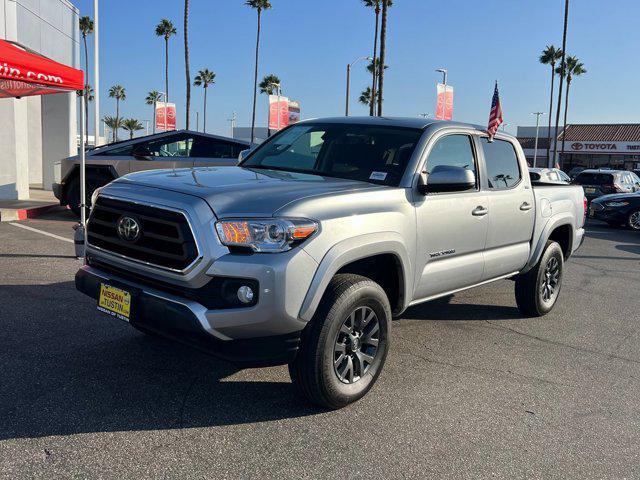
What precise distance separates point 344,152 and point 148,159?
24.0 ft

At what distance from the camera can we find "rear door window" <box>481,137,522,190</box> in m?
5.19

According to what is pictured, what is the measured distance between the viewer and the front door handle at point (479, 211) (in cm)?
472

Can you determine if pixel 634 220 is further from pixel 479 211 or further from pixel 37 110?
pixel 37 110

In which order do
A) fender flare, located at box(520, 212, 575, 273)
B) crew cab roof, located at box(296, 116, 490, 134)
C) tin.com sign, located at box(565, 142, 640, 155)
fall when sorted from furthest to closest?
1. tin.com sign, located at box(565, 142, 640, 155)
2. fender flare, located at box(520, 212, 575, 273)
3. crew cab roof, located at box(296, 116, 490, 134)

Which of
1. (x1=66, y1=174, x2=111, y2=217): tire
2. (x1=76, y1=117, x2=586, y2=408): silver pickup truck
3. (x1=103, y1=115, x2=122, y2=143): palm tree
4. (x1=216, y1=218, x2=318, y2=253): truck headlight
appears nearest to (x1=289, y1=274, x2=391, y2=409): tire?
(x1=76, y1=117, x2=586, y2=408): silver pickup truck

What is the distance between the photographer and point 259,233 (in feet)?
10.6

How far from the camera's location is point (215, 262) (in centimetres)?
317

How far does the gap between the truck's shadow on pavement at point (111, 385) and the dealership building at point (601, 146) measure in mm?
54312

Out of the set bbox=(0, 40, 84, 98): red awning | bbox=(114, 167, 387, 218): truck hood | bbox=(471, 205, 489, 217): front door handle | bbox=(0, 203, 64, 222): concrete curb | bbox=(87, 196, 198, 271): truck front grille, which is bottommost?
bbox=(0, 203, 64, 222): concrete curb

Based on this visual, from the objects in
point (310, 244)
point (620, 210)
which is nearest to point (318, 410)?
point (310, 244)

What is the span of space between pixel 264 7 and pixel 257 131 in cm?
5115

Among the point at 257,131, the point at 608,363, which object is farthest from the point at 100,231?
the point at 257,131

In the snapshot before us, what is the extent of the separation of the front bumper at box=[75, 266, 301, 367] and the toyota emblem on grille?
0.36 m

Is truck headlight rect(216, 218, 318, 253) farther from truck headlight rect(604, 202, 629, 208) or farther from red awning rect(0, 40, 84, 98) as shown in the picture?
truck headlight rect(604, 202, 629, 208)
